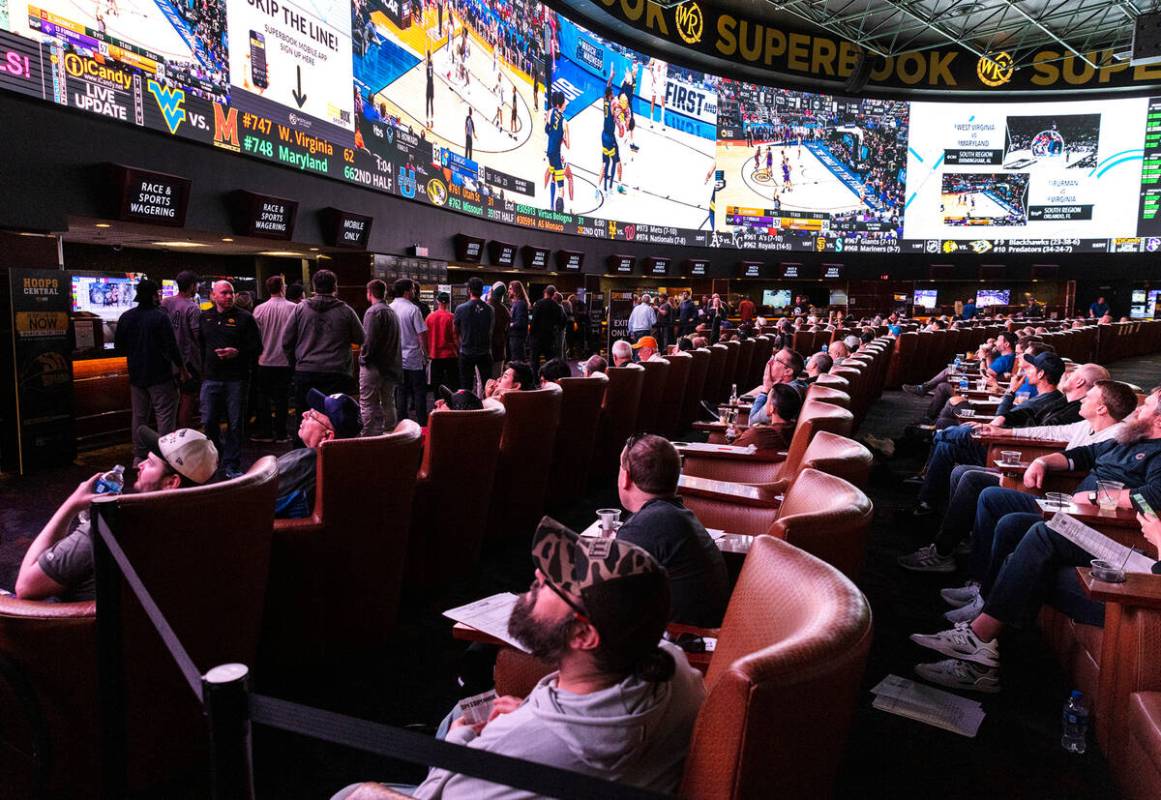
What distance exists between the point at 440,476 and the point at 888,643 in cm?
205

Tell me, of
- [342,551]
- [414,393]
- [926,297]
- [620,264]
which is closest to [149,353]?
[414,393]

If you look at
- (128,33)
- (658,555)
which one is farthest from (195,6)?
(658,555)

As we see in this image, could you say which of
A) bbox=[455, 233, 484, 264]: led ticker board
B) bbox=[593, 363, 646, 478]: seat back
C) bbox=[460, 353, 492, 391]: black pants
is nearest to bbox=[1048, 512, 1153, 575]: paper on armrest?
bbox=[593, 363, 646, 478]: seat back

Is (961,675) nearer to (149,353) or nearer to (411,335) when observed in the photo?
(149,353)

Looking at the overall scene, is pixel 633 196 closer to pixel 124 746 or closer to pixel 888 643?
pixel 888 643

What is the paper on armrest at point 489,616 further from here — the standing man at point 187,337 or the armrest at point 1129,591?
the standing man at point 187,337

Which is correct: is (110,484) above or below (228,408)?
above

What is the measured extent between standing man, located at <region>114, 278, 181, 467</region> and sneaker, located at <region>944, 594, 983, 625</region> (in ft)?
16.9

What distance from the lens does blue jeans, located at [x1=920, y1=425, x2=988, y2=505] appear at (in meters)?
4.79

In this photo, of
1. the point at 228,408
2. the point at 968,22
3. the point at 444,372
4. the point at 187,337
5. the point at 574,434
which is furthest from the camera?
the point at 968,22

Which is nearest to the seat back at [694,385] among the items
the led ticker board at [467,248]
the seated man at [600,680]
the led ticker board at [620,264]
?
the led ticker board at [467,248]

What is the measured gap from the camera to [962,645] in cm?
294

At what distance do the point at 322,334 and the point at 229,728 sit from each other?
517cm

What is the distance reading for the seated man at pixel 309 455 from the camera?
285cm
